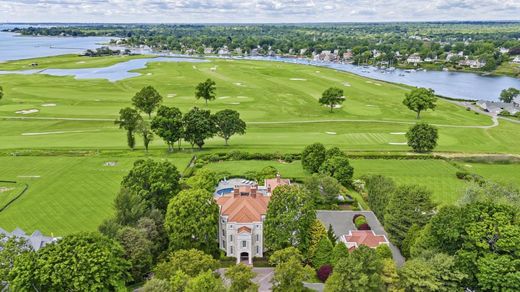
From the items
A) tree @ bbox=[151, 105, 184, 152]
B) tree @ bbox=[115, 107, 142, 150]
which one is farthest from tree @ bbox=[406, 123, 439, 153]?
tree @ bbox=[115, 107, 142, 150]

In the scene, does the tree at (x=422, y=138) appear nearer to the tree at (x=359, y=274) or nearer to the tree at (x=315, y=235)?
the tree at (x=315, y=235)

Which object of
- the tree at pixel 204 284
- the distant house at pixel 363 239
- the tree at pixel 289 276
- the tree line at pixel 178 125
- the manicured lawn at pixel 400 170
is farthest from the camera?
the tree line at pixel 178 125

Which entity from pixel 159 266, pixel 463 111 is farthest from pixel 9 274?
pixel 463 111

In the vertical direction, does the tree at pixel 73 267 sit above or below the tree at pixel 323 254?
above

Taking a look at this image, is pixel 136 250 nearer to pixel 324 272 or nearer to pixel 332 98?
pixel 324 272

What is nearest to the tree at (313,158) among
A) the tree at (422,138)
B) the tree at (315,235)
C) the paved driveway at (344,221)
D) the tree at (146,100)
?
the paved driveway at (344,221)

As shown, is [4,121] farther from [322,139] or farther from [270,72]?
[270,72]

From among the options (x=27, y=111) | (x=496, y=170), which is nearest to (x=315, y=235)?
(x=496, y=170)
